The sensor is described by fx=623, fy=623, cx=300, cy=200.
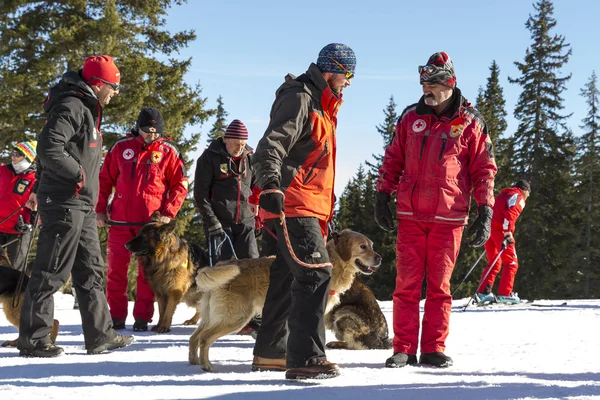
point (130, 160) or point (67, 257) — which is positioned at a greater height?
point (130, 160)

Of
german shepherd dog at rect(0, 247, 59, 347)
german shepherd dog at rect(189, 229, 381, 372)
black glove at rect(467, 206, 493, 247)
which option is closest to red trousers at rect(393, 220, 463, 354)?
black glove at rect(467, 206, 493, 247)

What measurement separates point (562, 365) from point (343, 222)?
Answer: 121 feet

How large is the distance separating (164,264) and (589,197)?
38.5m

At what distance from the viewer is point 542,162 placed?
1358 inches

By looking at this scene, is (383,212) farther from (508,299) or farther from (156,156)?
(508,299)

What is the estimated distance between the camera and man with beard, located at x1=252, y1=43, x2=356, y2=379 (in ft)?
12.8

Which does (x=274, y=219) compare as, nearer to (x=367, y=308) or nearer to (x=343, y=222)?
(x=367, y=308)

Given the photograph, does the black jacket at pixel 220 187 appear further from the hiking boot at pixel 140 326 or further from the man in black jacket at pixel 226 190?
the hiking boot at pixel 140 326

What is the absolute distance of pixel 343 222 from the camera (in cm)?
4166

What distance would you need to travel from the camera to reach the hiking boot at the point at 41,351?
4870 mm

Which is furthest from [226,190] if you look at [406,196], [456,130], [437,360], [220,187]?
[437,360]

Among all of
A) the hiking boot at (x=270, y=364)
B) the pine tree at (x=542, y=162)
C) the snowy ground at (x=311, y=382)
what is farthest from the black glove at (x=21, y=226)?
the pine tree at (x=542, y=162)

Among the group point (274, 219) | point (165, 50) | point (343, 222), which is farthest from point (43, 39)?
point (343, 222)

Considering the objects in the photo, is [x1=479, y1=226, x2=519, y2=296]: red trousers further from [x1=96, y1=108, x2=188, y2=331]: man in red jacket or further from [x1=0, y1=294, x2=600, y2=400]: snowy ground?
[x1=96, y1=108, x2=188, y2=331]: man in red jacket
